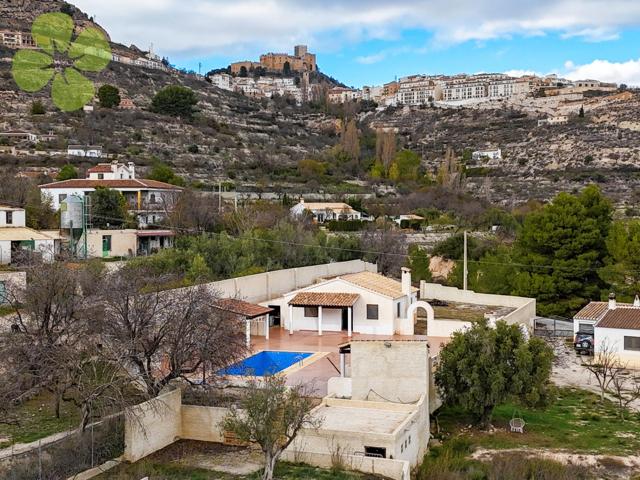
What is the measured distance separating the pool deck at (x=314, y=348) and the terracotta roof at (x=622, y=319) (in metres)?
5.12

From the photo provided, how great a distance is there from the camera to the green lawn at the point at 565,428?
1465 cm

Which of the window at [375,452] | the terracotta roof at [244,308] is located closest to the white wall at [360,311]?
the terracotta roof at [244,308]

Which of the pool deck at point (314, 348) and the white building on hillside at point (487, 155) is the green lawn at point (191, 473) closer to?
the pool deck at point (314, 348)

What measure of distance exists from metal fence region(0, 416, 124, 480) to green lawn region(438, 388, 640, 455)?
6.95m

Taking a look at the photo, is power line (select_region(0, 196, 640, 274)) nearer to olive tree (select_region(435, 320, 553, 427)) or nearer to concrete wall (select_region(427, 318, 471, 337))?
concrete wall (select_region(427, 318, 471, 337))

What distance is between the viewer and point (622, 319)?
76.3 ft

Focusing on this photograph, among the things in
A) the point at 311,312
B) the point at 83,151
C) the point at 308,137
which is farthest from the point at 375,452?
the point at 308,137

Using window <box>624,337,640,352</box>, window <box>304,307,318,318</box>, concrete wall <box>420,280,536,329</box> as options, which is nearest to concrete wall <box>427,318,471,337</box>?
concrete wall <box>420,280,536,329</box>

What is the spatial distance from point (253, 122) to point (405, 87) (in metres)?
72.7

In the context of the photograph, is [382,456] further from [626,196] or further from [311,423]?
[626,196]

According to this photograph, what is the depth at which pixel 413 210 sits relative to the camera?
58.0m

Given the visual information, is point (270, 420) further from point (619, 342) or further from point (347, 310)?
point (619, 342)

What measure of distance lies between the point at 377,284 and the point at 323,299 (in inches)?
108

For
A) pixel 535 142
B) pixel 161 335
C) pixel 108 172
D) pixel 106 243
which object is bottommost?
pixel 161 335
